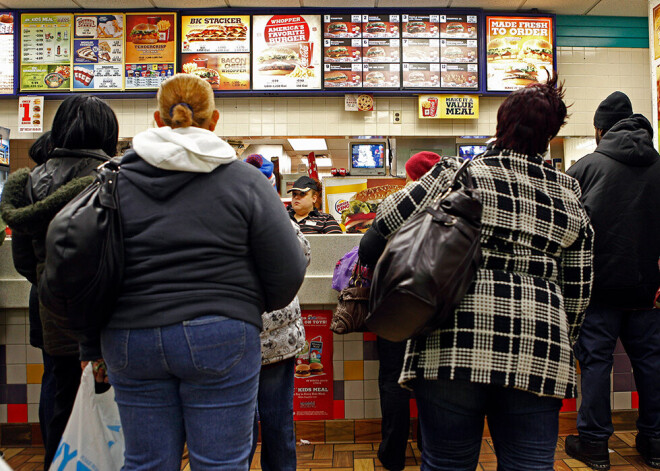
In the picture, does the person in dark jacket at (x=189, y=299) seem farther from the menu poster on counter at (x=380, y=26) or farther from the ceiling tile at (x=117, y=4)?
the ceiling tile at (x=117, y=4)

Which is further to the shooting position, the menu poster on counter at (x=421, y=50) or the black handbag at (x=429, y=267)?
the menu poster on counter at (x=421, y=50)

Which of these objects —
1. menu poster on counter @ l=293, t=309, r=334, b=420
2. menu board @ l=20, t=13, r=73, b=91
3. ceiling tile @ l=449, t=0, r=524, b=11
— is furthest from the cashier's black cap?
menu board @ l=20, t=13, r=73, b=91

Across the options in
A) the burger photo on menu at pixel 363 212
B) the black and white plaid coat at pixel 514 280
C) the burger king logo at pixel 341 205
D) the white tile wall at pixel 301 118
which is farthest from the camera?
the white tile wall at pixel 301 118

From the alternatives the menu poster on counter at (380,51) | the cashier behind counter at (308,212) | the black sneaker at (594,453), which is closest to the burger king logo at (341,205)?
the cashier behind counter at (308,212)

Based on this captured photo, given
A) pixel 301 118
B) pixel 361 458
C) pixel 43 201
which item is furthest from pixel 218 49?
pixel 361 458

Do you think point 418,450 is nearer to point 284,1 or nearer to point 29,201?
point 29,201

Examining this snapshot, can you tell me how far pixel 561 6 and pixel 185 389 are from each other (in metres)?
6.17

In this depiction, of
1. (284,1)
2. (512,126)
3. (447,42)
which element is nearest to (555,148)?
(447,42)

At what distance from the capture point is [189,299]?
3.90ft

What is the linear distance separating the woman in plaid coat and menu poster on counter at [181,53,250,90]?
15.1 feet

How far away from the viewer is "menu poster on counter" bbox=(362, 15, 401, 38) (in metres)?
5.59

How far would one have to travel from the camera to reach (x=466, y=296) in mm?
1318

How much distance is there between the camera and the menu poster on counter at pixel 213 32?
5.61 metres

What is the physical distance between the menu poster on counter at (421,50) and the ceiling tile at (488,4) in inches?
18.2
